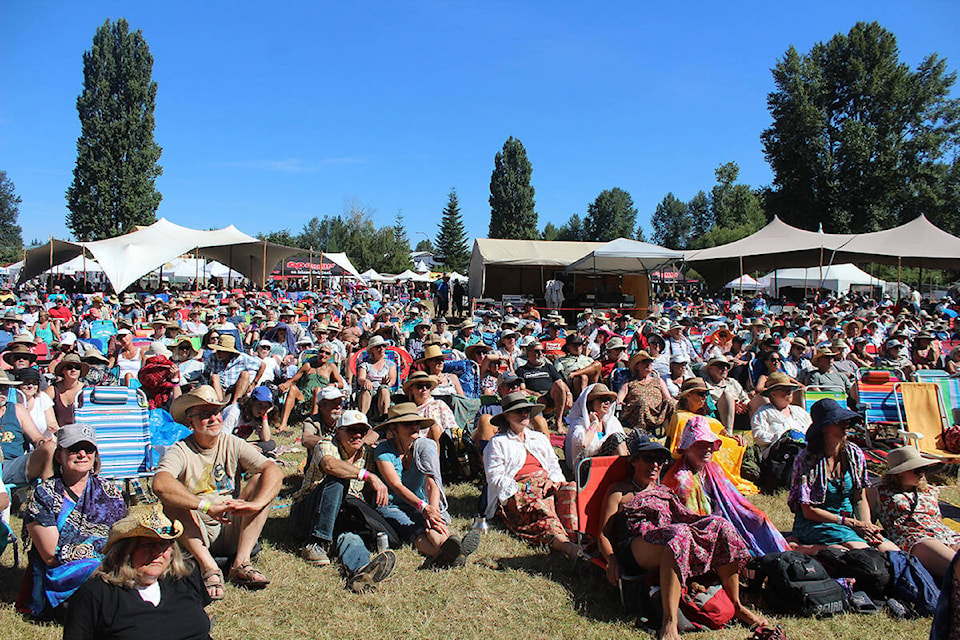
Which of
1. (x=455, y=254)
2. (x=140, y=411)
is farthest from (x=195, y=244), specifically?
(x=455, y=254)

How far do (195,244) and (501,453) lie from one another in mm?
18077

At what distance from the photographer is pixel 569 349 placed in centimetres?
898

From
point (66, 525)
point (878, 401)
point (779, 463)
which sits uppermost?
point (878, 401)

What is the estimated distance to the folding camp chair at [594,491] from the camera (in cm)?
407

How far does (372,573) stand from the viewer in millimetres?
3879

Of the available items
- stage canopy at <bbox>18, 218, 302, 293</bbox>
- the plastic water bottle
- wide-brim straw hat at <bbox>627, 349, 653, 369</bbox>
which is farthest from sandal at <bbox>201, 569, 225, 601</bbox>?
stage canopy at <bbox>18, 218, 302, 293</bbox>

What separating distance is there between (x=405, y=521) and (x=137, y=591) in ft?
7.04

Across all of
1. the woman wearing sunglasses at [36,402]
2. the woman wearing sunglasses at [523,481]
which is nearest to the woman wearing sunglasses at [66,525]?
the woman wearing sunglasses at [36,402]

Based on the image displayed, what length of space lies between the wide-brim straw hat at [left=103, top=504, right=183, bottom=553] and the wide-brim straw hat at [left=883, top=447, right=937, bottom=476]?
3916 millimetres

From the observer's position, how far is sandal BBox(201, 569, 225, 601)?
3541mm

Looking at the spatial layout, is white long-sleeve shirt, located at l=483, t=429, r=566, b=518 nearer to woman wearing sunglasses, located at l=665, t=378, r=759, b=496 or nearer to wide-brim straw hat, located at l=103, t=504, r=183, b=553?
woman wearing sunglasses, located at l=665, t=378, r=759, b=496

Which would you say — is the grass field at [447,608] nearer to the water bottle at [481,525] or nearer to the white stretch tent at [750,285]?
the water bottle at [481,525]

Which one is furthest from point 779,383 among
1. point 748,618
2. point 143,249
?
point 143,249

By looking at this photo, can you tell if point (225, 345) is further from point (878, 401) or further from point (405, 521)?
point (878, 401)
